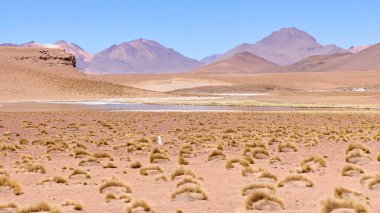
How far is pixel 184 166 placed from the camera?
2019 centimetres

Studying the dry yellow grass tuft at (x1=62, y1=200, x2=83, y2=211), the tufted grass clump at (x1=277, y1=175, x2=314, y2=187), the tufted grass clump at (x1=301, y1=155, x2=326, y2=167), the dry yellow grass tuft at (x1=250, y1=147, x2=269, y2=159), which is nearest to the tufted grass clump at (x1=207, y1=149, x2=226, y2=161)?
the dry yellow grass tuft at (x1=250, y1=147, x2=269, y2=159)

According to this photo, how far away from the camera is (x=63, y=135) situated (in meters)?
33.3

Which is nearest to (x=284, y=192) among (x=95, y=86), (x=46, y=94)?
(x=46, y=94)

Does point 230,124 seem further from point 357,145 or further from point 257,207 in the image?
point 257,207

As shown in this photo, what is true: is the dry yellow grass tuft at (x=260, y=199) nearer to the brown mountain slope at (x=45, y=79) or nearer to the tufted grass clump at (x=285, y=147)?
the tufted grass clump at (x=285, y=147)

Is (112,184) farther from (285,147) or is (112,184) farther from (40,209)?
(285,147)

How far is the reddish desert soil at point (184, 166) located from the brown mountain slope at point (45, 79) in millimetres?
81821

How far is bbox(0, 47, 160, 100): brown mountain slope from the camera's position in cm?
11888

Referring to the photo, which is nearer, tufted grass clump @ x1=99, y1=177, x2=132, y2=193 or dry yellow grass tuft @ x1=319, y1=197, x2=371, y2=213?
dry yellow grass tuft @ x1=319, y1=197, x2=371, y2=213

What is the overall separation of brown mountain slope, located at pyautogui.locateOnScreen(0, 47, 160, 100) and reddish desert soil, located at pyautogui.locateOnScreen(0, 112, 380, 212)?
268ft

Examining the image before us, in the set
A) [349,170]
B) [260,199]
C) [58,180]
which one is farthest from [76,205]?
[349,170]

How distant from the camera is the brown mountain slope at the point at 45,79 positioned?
11888cm

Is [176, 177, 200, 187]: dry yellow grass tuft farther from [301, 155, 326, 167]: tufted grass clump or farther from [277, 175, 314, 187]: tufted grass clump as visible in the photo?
[301, 155, 326, 167]: tufted grass clump

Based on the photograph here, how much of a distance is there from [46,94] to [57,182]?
10565 centimetres
